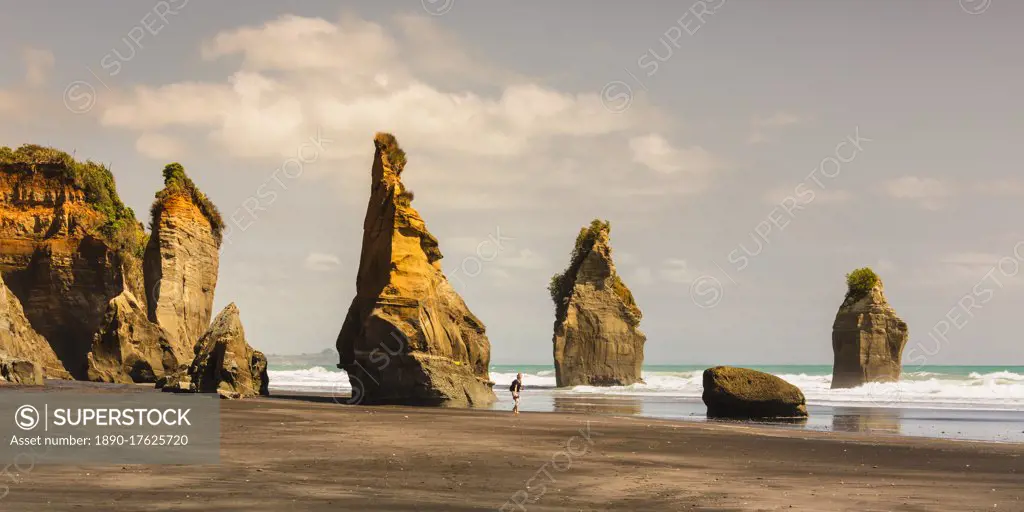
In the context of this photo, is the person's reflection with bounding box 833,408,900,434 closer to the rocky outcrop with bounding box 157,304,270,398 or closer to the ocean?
the ocean

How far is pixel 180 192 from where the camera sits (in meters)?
56.6

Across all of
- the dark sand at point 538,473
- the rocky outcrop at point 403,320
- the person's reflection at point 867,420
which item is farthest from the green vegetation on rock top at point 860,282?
the dark sand at point 538,473

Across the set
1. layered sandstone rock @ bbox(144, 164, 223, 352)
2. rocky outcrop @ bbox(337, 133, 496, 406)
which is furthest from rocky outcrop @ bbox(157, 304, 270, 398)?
layered sandstone rock @ bbox(144, 164, 223, 352)

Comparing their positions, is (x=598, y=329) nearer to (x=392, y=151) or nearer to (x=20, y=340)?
(x=392, y=151)

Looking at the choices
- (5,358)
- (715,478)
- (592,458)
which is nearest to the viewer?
(715,478)

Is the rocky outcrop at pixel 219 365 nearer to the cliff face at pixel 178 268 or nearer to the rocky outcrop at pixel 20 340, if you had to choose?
the rocky outcrop at pixel 20 340

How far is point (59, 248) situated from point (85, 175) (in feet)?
18.0

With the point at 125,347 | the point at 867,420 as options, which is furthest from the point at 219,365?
the point at 867,420

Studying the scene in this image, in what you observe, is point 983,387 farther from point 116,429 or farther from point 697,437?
point 116,429

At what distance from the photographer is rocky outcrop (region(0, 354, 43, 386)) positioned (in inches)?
1330

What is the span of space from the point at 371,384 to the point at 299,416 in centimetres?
1080

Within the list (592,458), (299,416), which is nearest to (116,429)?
(299,416)

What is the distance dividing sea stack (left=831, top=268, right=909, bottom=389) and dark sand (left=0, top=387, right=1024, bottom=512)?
4415cm

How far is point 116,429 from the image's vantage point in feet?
62.8
